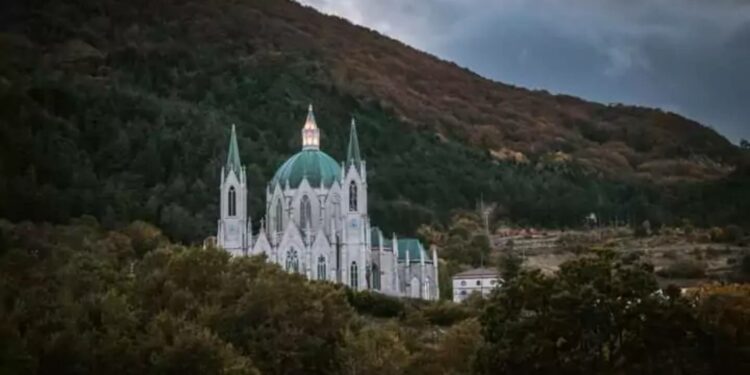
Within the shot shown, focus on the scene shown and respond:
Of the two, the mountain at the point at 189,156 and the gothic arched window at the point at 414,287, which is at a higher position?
the mountain at the point at 189,156

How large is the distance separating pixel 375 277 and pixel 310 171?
34.0 feet

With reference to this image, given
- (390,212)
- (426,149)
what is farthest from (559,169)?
(390,212)

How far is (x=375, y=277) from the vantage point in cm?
8712

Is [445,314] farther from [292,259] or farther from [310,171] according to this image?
[310,171]

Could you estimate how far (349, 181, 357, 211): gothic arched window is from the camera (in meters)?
87.9

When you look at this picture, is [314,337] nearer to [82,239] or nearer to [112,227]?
[82,239]

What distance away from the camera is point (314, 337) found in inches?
1718

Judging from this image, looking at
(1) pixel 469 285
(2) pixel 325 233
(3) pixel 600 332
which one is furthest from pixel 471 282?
(3) pixel 600 332

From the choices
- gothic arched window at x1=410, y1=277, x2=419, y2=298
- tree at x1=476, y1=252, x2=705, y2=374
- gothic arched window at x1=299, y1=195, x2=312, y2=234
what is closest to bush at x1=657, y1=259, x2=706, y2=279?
gothic arched window at x1=410, y1=277, x2=419, y2=298

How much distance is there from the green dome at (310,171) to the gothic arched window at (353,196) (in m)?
2.00

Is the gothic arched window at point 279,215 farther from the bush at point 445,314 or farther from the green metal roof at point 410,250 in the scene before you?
the bush at point 445,314

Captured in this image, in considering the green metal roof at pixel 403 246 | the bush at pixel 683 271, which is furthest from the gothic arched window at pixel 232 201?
the bush at pixel 683 271

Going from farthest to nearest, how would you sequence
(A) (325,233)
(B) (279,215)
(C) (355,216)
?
1. (B) (279,215)
2. (C) (355,216)
3. (A) (325,233)

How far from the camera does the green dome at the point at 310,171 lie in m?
90.0
